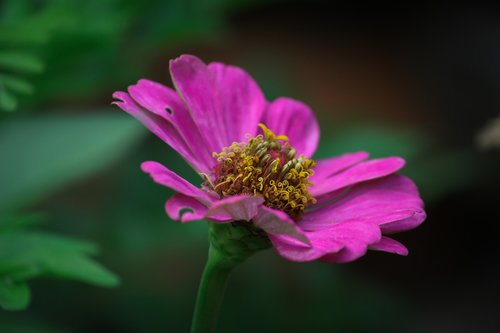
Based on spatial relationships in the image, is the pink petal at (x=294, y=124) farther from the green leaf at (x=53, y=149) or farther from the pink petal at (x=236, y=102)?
the green leaf at (x=53, y=149)

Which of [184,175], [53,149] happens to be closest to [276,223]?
[53,149]

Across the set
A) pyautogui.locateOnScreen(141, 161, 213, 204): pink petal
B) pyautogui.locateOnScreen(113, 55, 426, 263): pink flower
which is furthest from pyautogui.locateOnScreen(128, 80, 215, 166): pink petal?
pyautogui.locateOnScreen(141, 161, 213, 204): pink petal

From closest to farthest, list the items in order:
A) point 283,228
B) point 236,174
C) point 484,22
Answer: point 283,228 → point 236,174 → point 484,22

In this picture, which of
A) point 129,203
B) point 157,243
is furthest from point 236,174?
point 129,203

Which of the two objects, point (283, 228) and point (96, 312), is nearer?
point (283, 228)

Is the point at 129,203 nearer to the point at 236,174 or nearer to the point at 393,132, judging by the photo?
the point at 393,132

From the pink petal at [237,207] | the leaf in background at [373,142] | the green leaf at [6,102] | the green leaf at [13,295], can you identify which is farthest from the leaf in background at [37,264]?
the leaf in background at [373,142]
